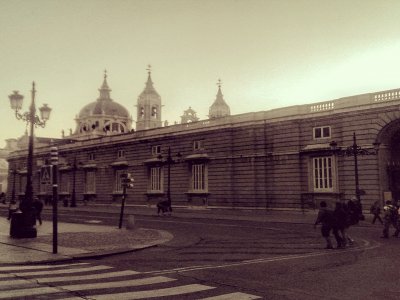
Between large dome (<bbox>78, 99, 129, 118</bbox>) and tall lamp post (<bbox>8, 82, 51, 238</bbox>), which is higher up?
large dome (<bbox>78, 99, 129, 118</bbox>)

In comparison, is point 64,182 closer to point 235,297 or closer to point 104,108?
point 104,108

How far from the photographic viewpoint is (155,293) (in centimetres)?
767

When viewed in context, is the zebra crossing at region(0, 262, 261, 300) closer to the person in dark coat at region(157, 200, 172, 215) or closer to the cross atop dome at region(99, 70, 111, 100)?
the person in dark coat at region(157, 200, 172, 215)

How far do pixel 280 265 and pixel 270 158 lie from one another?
83.1 ft

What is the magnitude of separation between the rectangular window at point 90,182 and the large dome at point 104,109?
3480 cm

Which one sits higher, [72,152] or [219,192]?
[72,152]

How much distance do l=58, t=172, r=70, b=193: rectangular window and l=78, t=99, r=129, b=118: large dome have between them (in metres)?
29.5

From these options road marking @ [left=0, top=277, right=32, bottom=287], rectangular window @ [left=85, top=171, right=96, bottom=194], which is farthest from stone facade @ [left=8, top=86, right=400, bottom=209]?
road marking @ [left=0, top=277, right=32, bottom=287]

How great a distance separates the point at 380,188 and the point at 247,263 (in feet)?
70.9

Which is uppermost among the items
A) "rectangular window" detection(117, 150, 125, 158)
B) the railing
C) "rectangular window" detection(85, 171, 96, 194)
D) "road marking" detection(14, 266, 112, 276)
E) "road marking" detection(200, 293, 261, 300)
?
the railing

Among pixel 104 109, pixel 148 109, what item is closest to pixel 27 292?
pixel 148 109

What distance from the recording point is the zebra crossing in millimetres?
7461

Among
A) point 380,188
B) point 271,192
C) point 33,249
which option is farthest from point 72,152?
point 33,249

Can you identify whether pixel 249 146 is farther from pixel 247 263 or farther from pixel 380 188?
pixel 247 263
